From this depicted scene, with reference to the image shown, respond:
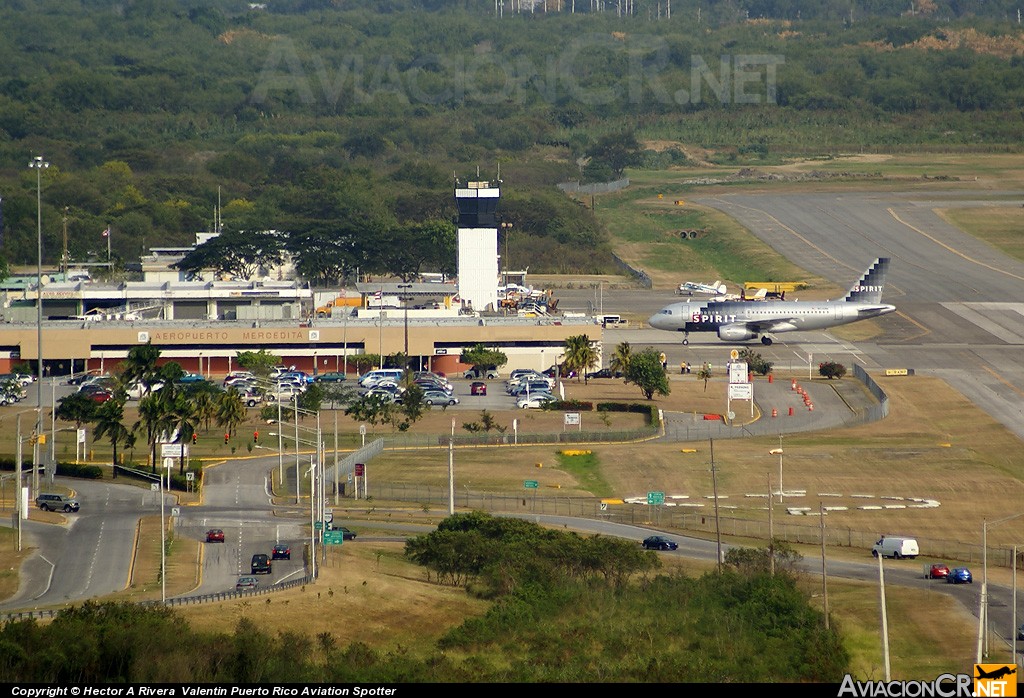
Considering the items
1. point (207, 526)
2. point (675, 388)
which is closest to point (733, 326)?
point (675, 388)

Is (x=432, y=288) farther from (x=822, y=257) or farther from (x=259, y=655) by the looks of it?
(x=259, y=655)

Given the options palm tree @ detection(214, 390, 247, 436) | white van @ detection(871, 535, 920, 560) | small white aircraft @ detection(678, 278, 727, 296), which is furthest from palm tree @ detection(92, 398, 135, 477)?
small white aircraft @ detection(678, 278, 727, 296)

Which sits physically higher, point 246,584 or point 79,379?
point 79,379

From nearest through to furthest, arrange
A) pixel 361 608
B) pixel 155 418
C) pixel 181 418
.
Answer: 1. pixel 361 608
2. pixel 181 418
3. pixel 155 418

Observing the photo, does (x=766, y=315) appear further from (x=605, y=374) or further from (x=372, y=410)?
(x=372, y=410)

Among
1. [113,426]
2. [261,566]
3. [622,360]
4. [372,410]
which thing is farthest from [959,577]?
[622,360]

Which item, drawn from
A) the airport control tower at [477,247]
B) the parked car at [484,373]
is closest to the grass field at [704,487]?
the parked car at [484,373]

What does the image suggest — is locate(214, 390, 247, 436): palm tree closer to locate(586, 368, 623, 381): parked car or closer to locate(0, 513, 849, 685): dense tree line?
locate(0, 513, 849, 685): dense tree line
